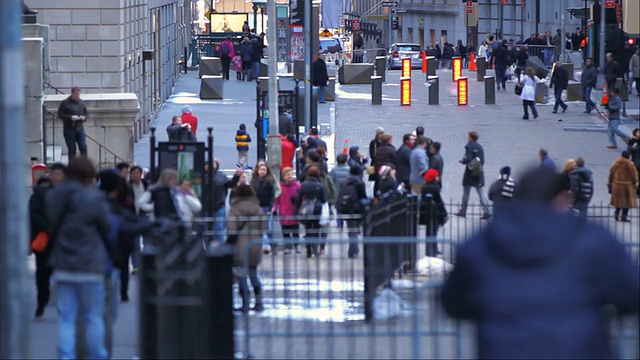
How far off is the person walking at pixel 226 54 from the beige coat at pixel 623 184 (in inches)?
1048

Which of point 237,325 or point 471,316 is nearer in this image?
point 471,316

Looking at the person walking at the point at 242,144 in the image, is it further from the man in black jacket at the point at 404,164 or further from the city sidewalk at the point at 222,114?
the man in black jacket at the point at 404,164

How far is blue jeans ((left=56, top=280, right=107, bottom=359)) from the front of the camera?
29.1 ft

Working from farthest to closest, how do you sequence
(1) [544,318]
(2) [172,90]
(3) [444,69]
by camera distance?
1. (3) [444,69]
2. (2) [172,90]
3. (1) [544,318]

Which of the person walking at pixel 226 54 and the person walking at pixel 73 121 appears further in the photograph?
the person walking at pixel 226 54

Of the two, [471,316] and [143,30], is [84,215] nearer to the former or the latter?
[471,316]

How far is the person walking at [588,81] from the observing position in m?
36.6

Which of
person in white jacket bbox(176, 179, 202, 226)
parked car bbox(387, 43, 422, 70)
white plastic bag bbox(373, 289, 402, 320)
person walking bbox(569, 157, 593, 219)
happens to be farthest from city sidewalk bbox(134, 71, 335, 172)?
white plastic bag bbox(373, 289, 402, 320)

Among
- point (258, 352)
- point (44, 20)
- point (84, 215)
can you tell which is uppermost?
point (44, 20)

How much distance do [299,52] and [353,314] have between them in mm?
33949

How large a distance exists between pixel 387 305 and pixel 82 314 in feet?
8.42

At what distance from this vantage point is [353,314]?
11742 mm

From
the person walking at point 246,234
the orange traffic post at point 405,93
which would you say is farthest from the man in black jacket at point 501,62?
the person walking at point 246,234

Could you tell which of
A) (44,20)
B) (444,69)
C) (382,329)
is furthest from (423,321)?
(444,69)
